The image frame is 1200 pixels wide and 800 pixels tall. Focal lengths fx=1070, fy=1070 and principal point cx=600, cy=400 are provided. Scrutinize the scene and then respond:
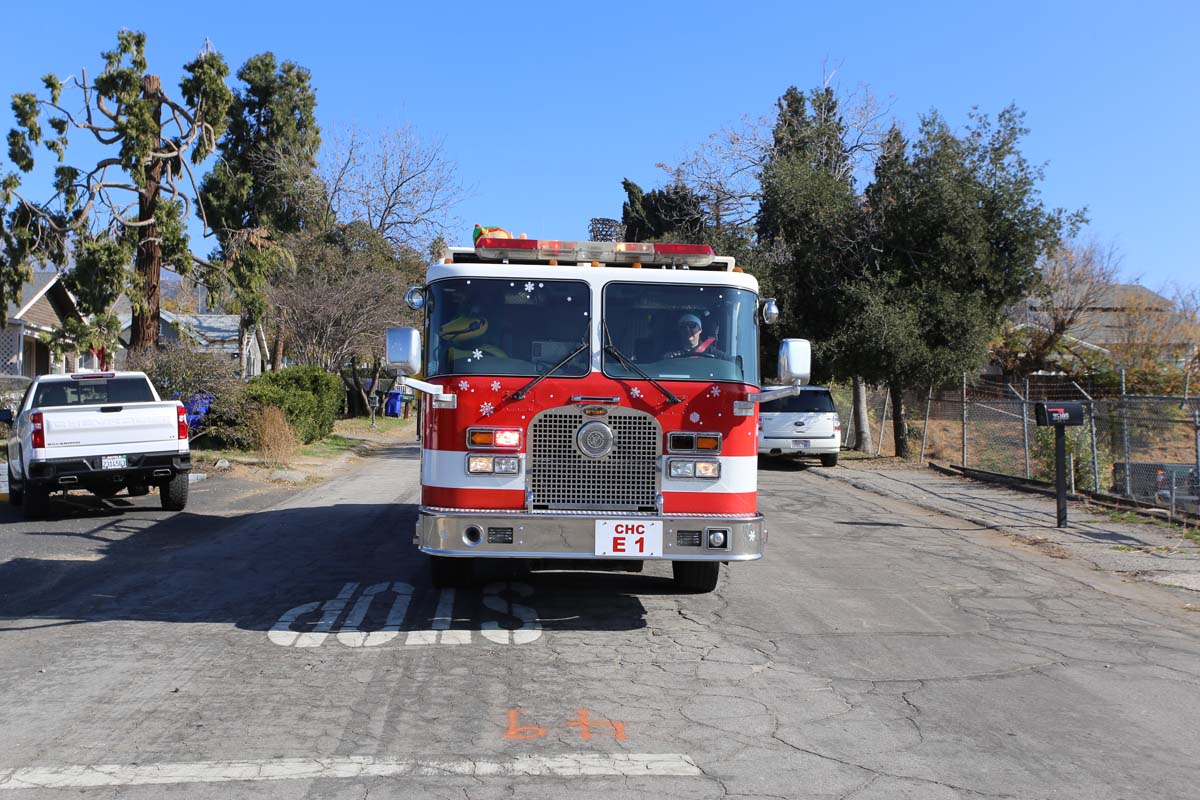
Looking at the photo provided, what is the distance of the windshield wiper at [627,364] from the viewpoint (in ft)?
24.9

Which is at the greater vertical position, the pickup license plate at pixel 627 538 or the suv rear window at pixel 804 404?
the suv rear window at pixel 804 404

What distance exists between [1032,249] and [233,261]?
1818 centimetres

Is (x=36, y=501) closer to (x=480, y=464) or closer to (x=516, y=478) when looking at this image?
(x=480, y=464)

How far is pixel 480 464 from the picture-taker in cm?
748

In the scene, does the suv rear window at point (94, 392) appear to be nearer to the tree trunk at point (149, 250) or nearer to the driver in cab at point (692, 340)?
the tree trunk at point (149, 250)

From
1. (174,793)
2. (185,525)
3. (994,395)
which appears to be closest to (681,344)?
(174,793)

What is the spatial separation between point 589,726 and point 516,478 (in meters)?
2.36

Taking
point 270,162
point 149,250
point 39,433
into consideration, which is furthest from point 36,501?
point 270,162

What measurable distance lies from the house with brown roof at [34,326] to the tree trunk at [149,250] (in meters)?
9.11

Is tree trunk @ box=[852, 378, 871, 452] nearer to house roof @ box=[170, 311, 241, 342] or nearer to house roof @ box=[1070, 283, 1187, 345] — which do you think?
house roof @ box=[1070, 283, 1187, 345]

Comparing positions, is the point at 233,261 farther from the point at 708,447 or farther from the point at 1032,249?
the point at 708,447

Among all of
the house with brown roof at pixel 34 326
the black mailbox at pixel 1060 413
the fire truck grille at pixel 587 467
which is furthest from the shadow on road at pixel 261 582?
the house with brown roof at pixel 34 326

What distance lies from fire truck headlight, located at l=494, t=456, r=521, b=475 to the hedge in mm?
15924

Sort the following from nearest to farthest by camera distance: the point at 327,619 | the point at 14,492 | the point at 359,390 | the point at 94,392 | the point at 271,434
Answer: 1. the point at 327,619
2. the point at 94,392
3. the point at 14,492
4. the point at 271,434
5. the point at 359,390
